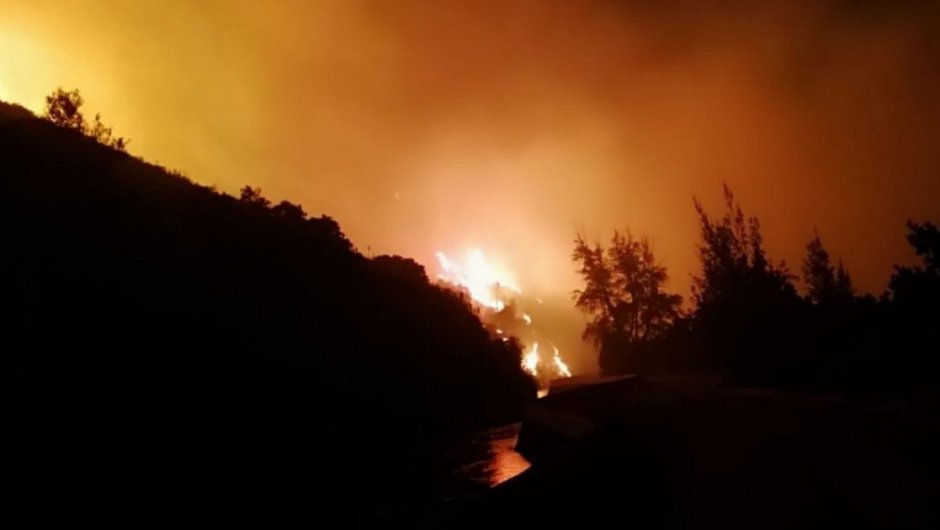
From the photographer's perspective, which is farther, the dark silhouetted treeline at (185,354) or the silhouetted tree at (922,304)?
the silhouetted tree at (922,304)

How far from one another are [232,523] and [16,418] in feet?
22.8

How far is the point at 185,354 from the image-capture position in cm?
2348

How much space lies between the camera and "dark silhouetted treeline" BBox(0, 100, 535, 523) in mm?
17094

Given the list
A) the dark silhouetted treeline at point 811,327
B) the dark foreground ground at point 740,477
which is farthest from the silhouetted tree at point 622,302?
the dark foreground ground at point 740,477

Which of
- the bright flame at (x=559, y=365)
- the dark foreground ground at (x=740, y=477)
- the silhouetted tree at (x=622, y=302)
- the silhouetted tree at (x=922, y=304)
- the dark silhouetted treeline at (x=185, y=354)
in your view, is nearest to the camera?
the dark foreground ground at (x=740, y=477)

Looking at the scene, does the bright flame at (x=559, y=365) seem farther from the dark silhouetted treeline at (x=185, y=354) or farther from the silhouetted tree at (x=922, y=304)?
the silhouetted tree at (x=922, y=304)

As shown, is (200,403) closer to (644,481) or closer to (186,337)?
(186,337)

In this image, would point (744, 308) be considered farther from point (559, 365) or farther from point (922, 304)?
point (559, 365)

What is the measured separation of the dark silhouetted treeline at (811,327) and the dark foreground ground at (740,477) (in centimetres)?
820

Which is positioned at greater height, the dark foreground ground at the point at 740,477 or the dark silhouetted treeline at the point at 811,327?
the dark silhouetted treeline at the point at 811,327

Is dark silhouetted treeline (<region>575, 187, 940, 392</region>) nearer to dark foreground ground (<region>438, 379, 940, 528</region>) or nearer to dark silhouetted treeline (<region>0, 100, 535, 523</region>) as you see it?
dark foreground ground (<region>438, 379, 940, 528</region>)

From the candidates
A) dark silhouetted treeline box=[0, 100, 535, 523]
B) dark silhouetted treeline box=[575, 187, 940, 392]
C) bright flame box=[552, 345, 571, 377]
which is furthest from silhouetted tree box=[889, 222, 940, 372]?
bright flame box=[552, 345, 571, 377]

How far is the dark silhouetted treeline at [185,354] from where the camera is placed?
17094 mm

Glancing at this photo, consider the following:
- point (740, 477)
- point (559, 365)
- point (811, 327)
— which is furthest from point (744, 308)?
point (559, 365)
